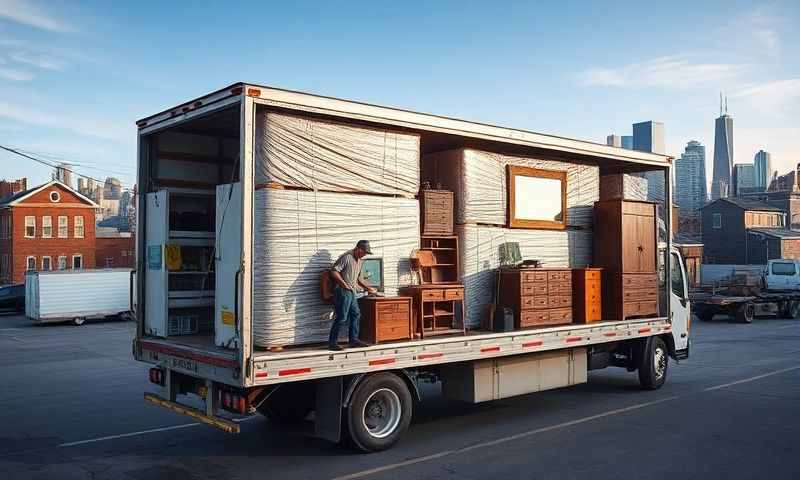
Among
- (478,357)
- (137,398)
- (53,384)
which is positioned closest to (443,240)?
(478,357)

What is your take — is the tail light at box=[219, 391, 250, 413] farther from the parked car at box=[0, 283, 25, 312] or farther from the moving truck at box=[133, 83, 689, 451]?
the parked car at box=[0, 283, 25, 312]

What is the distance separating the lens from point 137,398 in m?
11.7

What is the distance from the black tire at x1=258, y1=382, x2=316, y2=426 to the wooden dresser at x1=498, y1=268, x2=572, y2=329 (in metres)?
3.20

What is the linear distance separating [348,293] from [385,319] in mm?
624

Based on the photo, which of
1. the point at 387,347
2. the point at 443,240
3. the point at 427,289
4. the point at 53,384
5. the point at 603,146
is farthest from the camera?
the point at 53,384

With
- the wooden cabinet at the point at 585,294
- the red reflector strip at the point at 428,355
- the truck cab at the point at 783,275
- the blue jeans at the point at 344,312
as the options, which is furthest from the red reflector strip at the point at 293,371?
the truck cab at the point at 783,275

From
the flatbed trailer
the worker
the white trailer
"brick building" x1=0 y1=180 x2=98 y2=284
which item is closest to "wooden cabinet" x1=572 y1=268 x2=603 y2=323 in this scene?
the worker

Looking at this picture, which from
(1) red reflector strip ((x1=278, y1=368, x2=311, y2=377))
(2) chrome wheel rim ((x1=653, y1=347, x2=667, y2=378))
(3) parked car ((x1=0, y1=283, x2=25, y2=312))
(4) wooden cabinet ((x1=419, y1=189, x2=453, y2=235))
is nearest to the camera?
(1) red reflector strip ((x1=278, y1=368, x2=311, y2=377))

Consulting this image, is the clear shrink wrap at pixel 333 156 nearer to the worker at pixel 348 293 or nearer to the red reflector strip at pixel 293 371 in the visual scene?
the worker at pixel 348 293

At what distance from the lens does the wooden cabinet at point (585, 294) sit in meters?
10.7

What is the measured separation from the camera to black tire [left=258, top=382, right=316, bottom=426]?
26.6 ft

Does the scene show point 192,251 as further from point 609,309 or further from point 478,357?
point 609,309

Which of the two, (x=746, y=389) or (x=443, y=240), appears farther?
(x=746, y=389)

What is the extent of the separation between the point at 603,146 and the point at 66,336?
2018 cm
